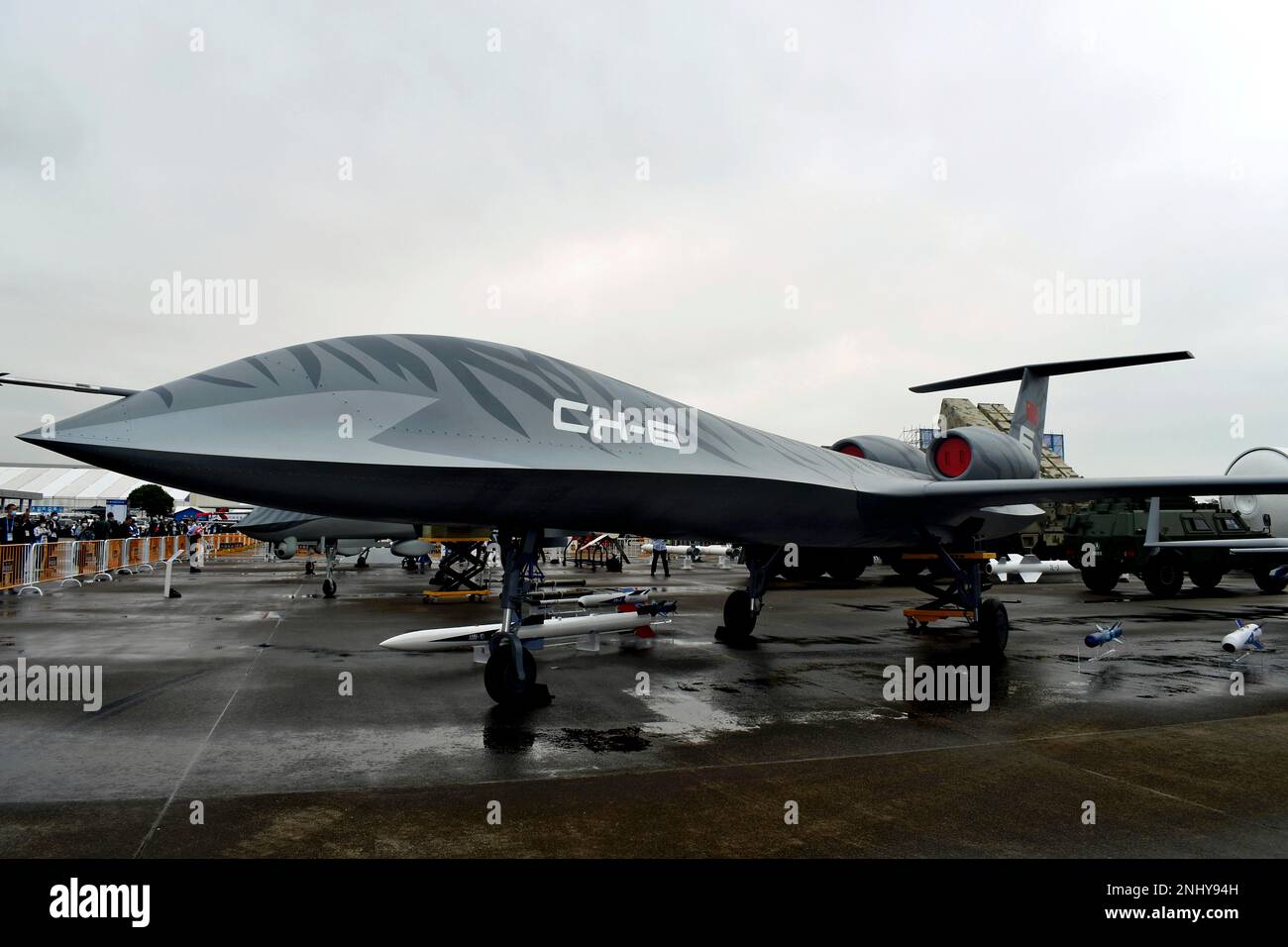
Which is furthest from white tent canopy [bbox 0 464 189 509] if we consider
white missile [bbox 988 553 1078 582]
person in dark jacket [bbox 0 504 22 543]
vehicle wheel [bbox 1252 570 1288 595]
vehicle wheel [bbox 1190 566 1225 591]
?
vehicle wheel [bbox 1252 570 1288 595]

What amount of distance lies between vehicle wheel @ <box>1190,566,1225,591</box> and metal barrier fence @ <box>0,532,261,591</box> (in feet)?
96.7

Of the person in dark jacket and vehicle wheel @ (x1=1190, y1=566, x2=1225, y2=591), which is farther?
the person in dark jacket

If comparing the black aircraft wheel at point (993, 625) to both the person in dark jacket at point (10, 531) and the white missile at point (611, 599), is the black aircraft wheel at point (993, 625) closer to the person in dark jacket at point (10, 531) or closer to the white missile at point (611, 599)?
the white missile at point (611, 599)

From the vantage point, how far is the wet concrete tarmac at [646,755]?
393cm

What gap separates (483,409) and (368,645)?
6.38m

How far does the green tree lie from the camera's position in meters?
84.9

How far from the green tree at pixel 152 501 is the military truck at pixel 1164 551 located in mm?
88715

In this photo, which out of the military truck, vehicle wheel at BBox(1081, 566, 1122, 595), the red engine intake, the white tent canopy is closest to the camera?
the red engine intake

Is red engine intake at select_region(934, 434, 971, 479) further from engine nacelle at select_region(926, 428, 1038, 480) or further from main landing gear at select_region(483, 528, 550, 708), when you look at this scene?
main landing gear at select_region(483, 528, 550, 708)

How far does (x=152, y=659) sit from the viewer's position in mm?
9508

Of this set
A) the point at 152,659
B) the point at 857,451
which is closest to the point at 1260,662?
the point at 857,451

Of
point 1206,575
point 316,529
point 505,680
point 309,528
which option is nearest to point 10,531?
point 309,528

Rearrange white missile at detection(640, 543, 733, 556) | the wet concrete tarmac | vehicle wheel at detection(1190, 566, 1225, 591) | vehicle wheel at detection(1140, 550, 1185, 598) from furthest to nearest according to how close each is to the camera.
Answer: white missile at detection(640, 543, 733, 556)
vehicle wheel at detection(1190, 566, 1225, 591)
vehicle wheel at detection(1140, 550, 1185, 598)
the wet concrete tarmac
